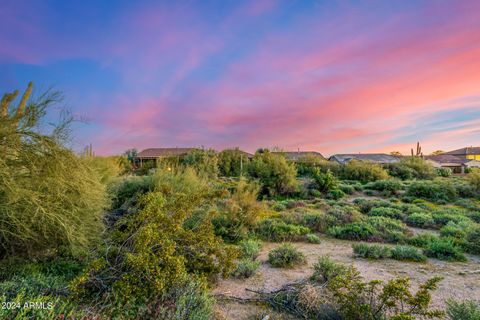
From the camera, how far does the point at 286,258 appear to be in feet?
17.5

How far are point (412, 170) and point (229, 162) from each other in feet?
61.8

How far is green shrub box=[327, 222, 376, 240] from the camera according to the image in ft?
24.4

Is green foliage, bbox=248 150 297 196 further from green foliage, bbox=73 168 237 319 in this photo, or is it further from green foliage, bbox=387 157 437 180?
green foliage, bbox=387 157 437 180

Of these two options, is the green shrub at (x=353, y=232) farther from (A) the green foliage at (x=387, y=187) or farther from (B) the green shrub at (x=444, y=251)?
(A) the green foliage at (x=387, y=187)

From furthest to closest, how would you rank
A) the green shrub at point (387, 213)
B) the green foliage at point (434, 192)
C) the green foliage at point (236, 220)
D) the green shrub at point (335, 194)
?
1. the green shrub at point (335, 194)
2. the green foliage at point (434, 192)
3. the green shrub at point (387, 213)
4. the green foliage at point (236, 220)

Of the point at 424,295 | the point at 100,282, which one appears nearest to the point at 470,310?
the point at 424,295

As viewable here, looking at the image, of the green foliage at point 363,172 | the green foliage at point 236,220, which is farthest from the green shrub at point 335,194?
the green foliage at point 236,220

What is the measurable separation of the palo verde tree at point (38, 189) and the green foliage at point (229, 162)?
2262 cm

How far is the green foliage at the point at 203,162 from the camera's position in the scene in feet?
60.8

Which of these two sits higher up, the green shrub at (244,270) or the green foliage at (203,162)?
the green foliage at (203,162)

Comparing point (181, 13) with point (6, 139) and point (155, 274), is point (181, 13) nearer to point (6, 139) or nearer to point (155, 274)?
point (6, 139)

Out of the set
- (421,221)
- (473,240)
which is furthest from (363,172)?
(473,240)

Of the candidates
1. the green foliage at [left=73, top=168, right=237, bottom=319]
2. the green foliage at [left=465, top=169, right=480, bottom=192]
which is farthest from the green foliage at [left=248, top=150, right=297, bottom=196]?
the green foliage at [left=73, top=168, right=237, bottom=319]

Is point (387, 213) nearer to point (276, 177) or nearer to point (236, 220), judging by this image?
point (236, 220)
